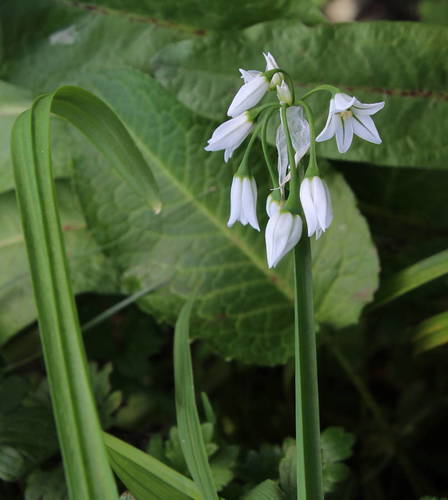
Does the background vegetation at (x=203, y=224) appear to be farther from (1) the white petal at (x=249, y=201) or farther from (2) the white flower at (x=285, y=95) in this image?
(2) the white flower at (x=285, y=95)

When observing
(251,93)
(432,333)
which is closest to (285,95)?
(251,93)

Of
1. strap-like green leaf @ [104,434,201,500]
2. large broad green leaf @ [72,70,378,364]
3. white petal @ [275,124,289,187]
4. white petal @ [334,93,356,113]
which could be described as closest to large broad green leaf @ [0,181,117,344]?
large broad green leaf @ [72,70,378,364]

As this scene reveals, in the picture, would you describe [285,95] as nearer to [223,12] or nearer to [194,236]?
[194,236]

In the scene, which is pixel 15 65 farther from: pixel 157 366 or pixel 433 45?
pixel 433 45

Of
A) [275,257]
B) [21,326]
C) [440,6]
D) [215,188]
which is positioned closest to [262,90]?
[275,257]

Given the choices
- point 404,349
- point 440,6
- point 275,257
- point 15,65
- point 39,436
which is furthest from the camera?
point 440,6

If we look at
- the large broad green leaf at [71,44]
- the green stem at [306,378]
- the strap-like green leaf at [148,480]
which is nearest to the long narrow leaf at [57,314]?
the strap-like green leaf at [148,480]

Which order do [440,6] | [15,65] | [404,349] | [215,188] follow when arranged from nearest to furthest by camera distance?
[215,188] < [15,65] < [404,349] < [440,6]

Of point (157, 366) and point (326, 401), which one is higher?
point (157, 366)

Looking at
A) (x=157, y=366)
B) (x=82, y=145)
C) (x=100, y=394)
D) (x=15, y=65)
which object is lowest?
(x=157, y=366)
